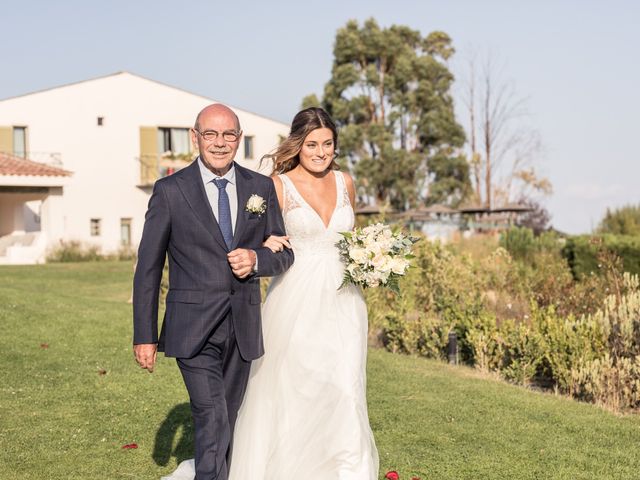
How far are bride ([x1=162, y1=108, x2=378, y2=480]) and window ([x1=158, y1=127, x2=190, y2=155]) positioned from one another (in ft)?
132

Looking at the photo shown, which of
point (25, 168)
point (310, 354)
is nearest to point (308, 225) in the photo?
point (310, 354)

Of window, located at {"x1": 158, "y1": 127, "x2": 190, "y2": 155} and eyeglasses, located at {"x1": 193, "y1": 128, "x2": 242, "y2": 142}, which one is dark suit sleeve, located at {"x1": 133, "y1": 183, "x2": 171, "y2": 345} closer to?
eyeglasses, located at {"x1": 193, "y1": 128, "x2": 242, "y2": 142}

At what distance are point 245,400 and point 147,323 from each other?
49.0 inches

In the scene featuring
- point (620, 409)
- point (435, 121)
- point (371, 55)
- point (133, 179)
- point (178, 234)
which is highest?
point (371, 55)

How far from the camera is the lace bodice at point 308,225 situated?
6.15 meters

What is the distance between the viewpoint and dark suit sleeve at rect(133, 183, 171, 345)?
4941 mm

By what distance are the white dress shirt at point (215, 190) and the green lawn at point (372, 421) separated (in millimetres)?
2661

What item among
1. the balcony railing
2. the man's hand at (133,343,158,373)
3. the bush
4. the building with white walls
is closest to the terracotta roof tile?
the building with white walls

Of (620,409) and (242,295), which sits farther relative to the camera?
(620,409)

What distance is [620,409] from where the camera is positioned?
9766 millimetres

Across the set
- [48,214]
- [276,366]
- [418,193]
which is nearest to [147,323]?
[276,366]

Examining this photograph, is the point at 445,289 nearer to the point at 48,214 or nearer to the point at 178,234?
the point at 178,234

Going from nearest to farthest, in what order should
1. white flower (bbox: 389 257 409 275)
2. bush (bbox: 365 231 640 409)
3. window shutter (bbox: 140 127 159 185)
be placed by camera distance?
1. white flower (bbox: 389 257 409 275)
2. bush (bbox: 365 231 640 409)
3. window shutter (bbox: 140 127 159 185)

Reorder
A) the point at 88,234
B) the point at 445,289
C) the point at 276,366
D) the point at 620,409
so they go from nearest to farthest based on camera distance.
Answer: the point at 276,366, the point at 620,409, the point at 445,289, the point at 88,234
